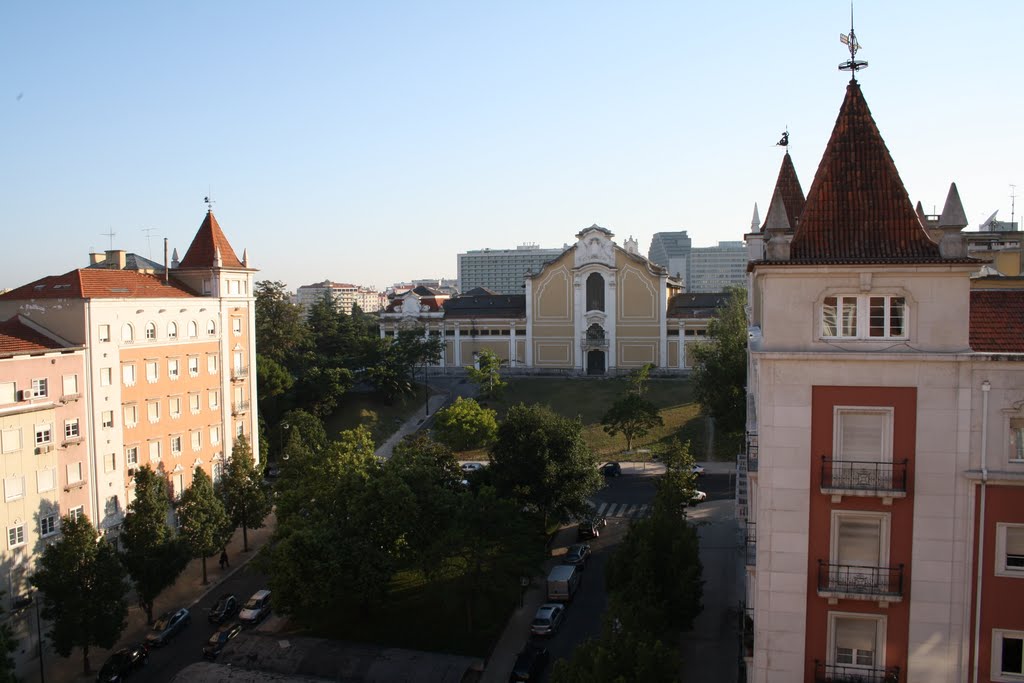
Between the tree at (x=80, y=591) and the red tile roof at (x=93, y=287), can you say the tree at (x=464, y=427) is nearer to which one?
the red tile roof at (x=93, y=287)

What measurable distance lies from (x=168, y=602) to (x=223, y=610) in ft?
13.5

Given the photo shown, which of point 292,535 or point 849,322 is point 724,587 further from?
point 849,322

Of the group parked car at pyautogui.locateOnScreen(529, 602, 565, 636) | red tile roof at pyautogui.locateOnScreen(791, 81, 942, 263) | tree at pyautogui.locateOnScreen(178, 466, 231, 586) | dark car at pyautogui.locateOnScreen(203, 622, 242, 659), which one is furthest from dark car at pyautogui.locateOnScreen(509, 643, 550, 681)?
red tile roof at pyautogui.locateOnScreen(791, 81, 942, 263)

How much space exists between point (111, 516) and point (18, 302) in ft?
A: 33.8

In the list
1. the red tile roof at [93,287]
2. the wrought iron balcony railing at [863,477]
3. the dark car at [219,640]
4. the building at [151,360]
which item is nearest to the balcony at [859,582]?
the wrought iron balcony railing at [863,477]

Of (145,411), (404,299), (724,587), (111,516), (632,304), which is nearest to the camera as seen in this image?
(724,587)

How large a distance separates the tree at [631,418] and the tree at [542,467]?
60.7 ft

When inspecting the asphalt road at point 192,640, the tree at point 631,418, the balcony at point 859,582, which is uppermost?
the balcony at point 859,582

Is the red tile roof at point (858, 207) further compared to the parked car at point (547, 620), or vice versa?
the parked car at point (547, 620)

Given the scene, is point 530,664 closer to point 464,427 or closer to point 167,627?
point 167,627

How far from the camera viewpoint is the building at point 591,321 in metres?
82.0

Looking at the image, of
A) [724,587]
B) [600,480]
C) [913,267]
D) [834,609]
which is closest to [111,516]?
[600,480]

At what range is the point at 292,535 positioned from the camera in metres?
29.8

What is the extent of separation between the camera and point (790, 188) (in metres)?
25.5
